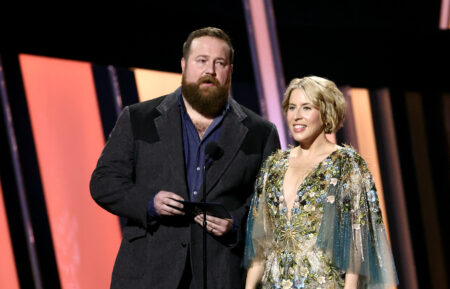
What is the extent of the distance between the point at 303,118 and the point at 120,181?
0.79 metres

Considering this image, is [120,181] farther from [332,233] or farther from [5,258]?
[5,258]

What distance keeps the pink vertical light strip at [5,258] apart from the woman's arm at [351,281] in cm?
207

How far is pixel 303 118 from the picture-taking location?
232cm

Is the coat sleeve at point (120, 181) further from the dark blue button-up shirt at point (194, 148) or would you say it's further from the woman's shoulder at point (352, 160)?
the woman's shoulder at point (352, 160)

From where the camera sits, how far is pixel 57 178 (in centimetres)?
352

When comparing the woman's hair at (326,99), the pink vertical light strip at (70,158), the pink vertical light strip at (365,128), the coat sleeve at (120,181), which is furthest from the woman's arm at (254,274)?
the pink vertical light strip at (365,128)

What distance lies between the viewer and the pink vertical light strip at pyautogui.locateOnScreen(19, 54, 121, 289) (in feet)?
11.5

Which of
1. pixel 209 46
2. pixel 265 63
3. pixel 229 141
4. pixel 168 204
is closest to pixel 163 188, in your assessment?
pixel 168 204

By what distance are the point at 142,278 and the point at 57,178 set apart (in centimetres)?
129

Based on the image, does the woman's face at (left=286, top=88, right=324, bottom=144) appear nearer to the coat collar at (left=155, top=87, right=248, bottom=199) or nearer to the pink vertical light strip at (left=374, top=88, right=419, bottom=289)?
the coat collar at (left=155, top=87, right=248, bottom=199)

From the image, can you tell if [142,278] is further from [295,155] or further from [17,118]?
[17,118]

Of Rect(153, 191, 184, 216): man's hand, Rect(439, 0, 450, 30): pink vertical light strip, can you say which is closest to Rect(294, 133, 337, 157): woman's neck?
Rect(153, 191, 184, 216): man's hand

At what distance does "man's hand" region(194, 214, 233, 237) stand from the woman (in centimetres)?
15

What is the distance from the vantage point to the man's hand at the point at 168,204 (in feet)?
7.38
